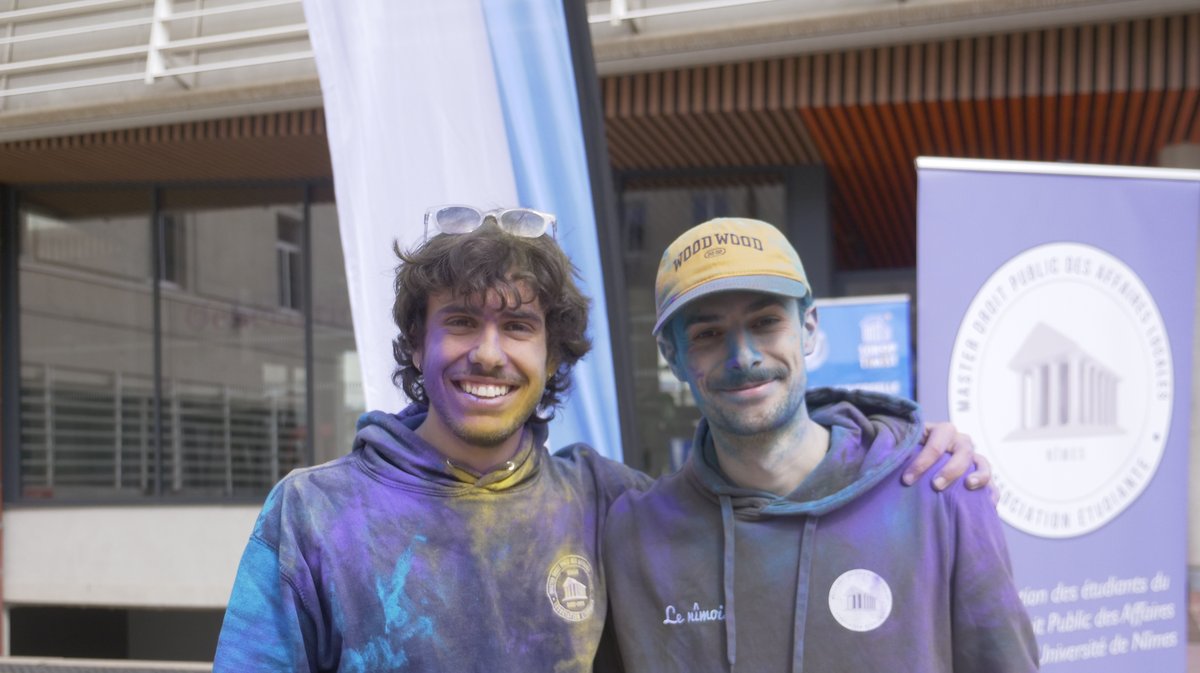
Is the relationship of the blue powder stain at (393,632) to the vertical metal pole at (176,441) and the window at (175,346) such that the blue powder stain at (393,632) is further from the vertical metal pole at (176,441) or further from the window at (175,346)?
the vertical metal pole at (176,441)

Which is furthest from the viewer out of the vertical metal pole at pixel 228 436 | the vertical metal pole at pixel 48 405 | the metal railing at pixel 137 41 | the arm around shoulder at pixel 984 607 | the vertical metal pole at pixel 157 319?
the vertical metal pole at pixel 48 405

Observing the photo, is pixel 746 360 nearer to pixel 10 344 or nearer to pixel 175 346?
pixel 175 346

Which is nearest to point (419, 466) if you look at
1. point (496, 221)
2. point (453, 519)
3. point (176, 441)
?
point (453, 519)

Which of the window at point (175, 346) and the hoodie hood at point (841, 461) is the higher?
the window at point (175, 346)

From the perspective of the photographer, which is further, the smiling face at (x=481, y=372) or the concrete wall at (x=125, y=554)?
the concrete wall at (x=125, y=554)

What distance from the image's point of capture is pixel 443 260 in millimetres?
2133

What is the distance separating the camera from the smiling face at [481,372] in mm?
2057

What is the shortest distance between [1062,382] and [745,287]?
188 cm

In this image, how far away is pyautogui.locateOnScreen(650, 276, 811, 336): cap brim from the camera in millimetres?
1925

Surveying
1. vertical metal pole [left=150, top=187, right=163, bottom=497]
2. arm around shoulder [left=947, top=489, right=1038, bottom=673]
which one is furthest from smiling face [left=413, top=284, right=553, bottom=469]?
vertical metal pole [left=150, top=187, right=163, bottom=497]

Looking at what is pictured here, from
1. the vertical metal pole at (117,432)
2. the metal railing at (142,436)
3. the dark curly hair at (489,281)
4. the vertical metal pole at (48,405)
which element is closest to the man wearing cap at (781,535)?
the dark curly hair at (489,281)

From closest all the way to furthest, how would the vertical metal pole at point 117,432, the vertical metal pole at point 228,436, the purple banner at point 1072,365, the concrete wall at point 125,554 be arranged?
the purple banner at point 1072,365, the concrete wall at point 125,554, the vertical metal pole at point 228,436, the vertical metal pole at point 117,432

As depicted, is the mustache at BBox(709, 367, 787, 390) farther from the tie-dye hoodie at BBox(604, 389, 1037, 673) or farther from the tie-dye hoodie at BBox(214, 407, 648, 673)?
the tie-dye hoodie at BBox(214, 407, 648, 673)

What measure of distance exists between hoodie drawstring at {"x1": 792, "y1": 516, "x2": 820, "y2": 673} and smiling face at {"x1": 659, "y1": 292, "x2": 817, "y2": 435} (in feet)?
0.64
